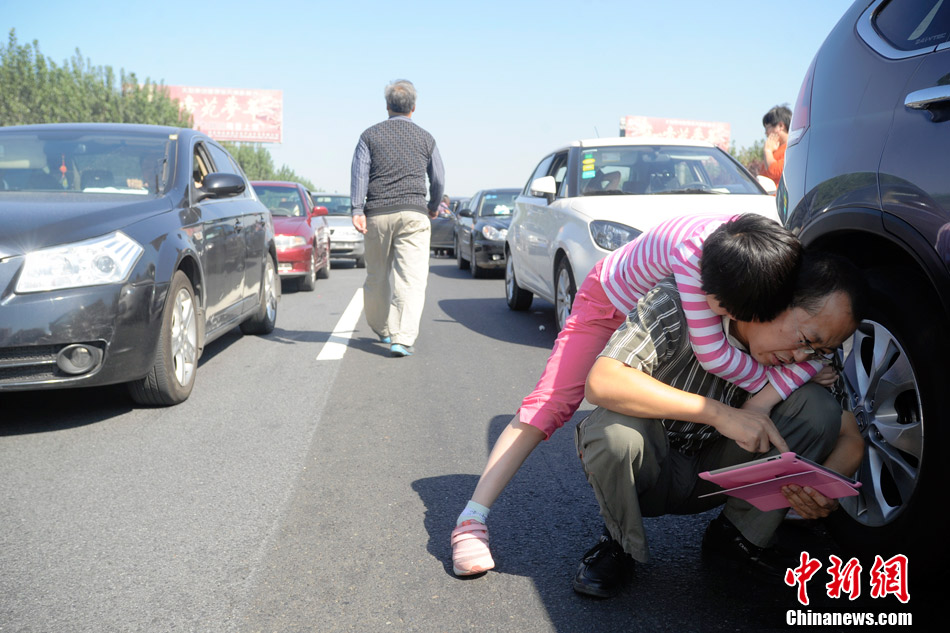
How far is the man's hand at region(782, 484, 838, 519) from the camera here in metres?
2.34

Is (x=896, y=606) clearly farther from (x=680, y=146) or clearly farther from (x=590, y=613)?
(x=680, y=146)

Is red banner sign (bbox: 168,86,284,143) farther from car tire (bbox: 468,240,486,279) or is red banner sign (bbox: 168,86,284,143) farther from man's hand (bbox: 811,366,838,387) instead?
man's hand (bbox: 811,366,838,387)

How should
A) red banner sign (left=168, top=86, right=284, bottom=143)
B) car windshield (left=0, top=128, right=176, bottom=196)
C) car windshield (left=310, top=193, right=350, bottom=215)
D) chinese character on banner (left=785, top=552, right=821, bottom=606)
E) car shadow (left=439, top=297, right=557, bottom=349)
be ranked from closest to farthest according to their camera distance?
chinese character on banner (left=785, top=552, right=821, bottom=606) → car windshield (left=0, top=128, right=176, bottom=196) → car shadow (left=439, top=297, right=557, bottom=349) → car windshield (left=310, top=193, right=350, bottom=215) → red banner sign (left=168, top=86, right=284, bottom=143)

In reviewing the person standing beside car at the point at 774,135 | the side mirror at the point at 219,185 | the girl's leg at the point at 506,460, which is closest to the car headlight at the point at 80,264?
the side mirror at the point at 219,185

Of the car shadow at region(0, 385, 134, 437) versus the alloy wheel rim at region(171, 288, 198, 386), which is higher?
the alloy wheel rim at region(171, 288, 198, 386)

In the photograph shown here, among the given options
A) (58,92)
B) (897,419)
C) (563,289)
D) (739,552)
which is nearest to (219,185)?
(563,289)

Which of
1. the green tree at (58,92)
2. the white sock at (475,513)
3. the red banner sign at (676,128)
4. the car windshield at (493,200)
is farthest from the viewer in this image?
the red banner sign at (676,128)

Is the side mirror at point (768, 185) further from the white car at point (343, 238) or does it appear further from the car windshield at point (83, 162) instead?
the white car at point (343, 238)

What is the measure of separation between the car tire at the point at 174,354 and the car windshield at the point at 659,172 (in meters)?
3.48

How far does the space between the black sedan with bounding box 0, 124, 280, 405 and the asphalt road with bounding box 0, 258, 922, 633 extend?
0.36m

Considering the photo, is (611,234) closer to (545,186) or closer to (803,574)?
(545,186)

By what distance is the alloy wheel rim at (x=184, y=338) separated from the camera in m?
4.92

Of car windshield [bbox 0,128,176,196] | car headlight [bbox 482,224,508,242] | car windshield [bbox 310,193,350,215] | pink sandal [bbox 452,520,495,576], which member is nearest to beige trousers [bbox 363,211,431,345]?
car windshield [bbox 0,128,176,196]

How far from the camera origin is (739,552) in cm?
278
